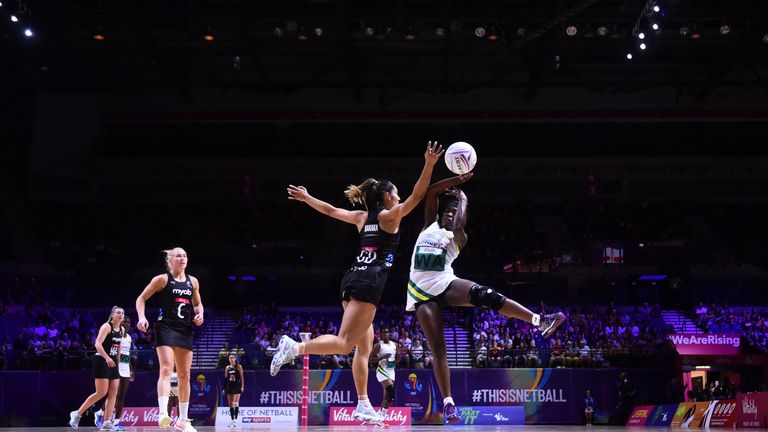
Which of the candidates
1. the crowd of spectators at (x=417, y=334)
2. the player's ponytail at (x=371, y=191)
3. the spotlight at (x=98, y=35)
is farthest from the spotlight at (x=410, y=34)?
the player's ponytail at (x=371, y=191)

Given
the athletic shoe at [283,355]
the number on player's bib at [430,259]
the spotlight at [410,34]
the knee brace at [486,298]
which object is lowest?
the athletic shoe at [283,355]

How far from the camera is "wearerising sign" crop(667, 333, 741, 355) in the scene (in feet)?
86.7

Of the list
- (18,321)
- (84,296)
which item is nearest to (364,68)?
(84,296)

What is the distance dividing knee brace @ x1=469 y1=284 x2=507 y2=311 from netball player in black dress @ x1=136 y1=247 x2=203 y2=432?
397cm

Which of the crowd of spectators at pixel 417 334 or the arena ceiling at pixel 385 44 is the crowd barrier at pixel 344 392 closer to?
the crowd of spectators at pixel 417 334

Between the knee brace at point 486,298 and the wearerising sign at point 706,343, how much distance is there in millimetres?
19889

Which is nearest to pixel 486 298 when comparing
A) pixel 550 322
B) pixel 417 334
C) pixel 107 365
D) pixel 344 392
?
pixel 550 322

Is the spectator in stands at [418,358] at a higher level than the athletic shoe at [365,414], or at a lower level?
higher

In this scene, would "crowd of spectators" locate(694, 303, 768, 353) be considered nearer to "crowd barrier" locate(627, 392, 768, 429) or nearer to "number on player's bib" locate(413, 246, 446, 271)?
"crowd barrier" locate(627, 392, 768, 429)

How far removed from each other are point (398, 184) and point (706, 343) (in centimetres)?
1613

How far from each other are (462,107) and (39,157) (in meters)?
19.4

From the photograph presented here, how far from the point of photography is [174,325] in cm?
1047

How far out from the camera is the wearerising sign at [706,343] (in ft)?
86.7

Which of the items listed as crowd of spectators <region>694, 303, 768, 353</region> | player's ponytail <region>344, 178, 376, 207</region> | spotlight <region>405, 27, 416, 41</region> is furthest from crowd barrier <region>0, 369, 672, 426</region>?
player's ponytail <region>344, 178, 376, 207</region>
